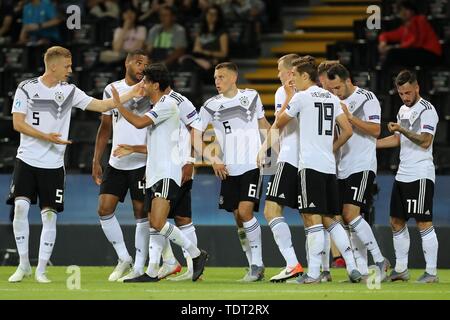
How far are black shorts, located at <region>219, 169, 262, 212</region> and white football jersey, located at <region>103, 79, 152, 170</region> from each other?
804 millimetres

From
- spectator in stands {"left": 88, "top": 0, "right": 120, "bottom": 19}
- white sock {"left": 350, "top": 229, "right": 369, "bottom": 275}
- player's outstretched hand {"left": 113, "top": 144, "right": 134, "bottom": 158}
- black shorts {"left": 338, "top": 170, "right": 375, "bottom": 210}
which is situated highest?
spectator in stands {"left": 88, "top": 0, "right": 120, "bottom": 19}

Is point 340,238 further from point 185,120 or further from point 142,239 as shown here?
point 142,239

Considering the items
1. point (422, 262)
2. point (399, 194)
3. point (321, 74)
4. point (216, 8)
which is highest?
A: point (216, 8)

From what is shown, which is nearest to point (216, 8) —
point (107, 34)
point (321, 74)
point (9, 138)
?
point (107, 34)

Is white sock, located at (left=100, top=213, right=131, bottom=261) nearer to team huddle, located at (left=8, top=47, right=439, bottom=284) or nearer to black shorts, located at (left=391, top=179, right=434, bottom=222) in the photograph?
team huddle, located at (left=8, top=47, right=439, bottom=284)

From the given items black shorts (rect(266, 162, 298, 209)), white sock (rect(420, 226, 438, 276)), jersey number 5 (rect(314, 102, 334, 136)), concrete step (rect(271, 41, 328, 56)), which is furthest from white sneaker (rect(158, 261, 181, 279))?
concrete step (rect(271, 41, 328, 56))

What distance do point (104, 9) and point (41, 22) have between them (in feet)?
3.69

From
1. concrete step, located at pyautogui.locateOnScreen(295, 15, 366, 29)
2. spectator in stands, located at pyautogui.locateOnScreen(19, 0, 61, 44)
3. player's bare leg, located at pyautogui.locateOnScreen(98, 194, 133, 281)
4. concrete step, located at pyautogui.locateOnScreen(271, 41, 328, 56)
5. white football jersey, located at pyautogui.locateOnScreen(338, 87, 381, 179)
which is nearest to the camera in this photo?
white football jersey, located at pyautogui.locateOnScreen(338, 87, 381, 179)

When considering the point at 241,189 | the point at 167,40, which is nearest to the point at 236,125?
the point at 241,189

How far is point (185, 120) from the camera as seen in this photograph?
36.6 feet

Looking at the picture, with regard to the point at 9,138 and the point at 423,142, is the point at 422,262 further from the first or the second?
the point at 9,138

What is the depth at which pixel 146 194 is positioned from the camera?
10.9m

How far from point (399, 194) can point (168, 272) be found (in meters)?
2.22

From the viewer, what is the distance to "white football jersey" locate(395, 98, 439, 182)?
37.2 ft
